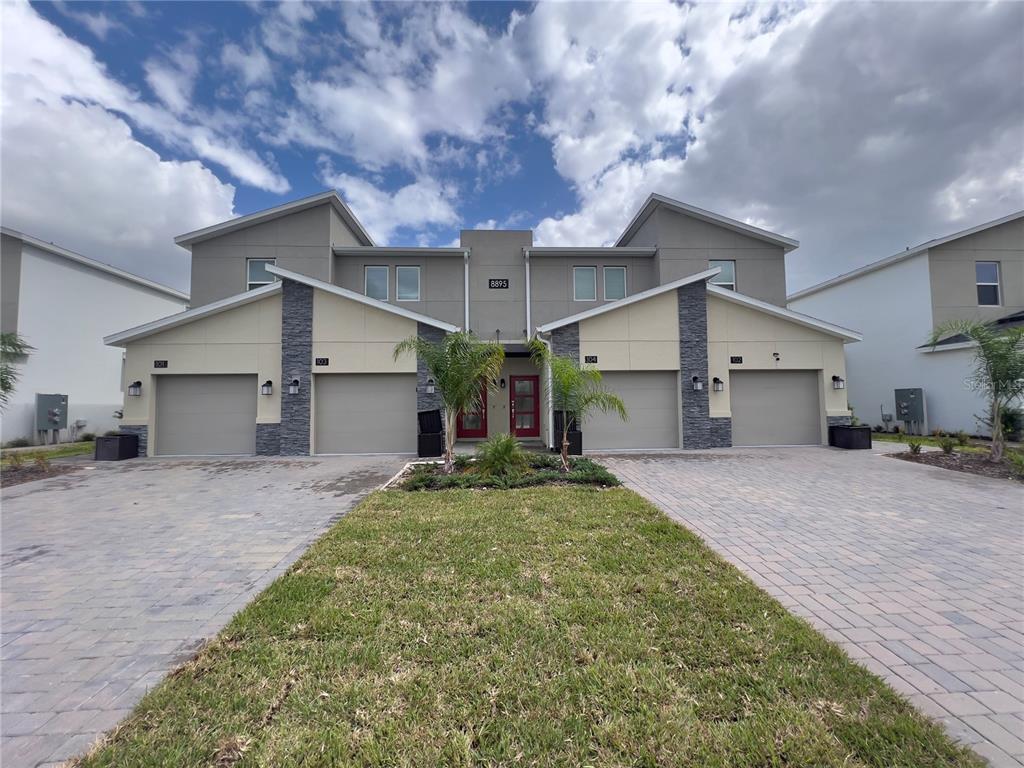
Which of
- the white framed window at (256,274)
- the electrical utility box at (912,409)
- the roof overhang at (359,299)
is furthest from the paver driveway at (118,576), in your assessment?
the electrical utility box at (912,409)

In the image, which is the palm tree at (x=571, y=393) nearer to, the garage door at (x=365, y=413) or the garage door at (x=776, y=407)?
the garage door at (x=365, y=413)

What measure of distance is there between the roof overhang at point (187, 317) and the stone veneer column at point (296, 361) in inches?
23.8

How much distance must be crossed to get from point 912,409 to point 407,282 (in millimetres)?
19009

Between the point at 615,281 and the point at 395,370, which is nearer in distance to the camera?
the point at 395,370

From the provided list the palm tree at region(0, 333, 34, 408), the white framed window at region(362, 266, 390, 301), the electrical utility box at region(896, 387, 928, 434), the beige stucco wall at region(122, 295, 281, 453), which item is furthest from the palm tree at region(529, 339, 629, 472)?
the electrical utility box at region(896, 387, 928, 434)

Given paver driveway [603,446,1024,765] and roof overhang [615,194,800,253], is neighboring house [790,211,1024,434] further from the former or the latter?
paver driveway [603,446,1024,765]

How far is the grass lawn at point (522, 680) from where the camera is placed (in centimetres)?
196

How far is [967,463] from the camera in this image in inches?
354

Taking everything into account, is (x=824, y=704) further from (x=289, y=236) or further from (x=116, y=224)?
(x=116, y=224)

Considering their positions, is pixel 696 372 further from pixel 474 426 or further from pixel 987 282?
pixel 987 282

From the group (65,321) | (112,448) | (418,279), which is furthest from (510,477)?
(65,321)

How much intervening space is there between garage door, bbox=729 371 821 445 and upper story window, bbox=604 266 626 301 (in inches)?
203

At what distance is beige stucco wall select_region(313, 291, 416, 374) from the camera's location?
1173cm

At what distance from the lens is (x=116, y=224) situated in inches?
730
